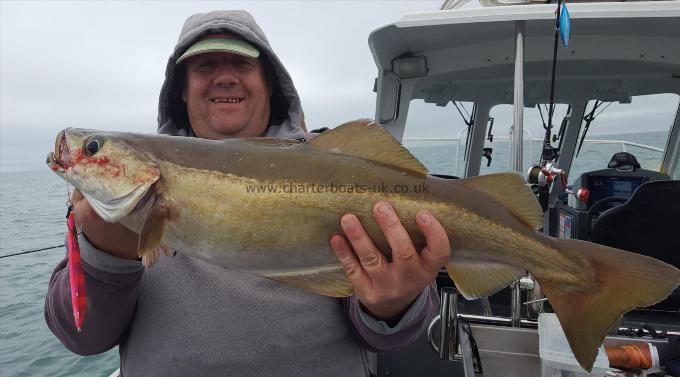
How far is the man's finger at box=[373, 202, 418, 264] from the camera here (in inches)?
71.4

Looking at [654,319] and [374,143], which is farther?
[654,319]

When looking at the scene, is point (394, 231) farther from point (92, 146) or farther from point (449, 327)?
point (449, 327)

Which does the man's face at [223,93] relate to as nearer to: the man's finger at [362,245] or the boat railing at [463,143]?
the man's finger at [362,245]

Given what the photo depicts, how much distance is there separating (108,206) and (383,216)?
3.66 ft

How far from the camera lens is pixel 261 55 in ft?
9.70

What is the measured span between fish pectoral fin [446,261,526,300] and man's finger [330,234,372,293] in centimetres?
38

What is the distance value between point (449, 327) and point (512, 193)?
1496 millimetres

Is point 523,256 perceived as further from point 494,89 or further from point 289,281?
point 494,89

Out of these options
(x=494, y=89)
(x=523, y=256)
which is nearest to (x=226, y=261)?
(x=523, y=256)

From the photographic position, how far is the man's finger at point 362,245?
181 centimetres

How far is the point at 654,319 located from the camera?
450cm

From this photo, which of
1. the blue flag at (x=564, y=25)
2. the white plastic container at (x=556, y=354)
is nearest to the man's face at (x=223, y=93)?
the white plastic container at (x=556, y=354)

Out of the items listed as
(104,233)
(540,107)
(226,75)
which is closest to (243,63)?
(226,75)

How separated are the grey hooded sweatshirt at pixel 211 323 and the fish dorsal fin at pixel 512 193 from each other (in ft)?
2.06
